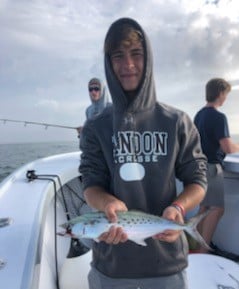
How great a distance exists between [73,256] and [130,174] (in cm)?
168

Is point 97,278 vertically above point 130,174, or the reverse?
point 130,174

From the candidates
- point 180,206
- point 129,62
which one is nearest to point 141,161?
point 180,206

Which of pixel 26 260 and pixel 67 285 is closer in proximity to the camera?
pixel 26 260

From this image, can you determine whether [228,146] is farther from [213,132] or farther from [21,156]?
[21,156]

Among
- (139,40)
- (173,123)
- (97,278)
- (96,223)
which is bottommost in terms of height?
(97,278)

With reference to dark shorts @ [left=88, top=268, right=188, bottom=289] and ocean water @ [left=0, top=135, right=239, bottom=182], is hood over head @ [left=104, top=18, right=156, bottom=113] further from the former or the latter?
ocean water @ [left=0, top=135, right=239, bottom=182]

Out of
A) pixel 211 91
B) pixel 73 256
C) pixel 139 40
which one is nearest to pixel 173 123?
pixel 139 40

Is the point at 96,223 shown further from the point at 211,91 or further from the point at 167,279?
the point at 211,91

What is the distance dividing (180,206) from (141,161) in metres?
0.28

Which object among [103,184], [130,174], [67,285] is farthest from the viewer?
[67,285]

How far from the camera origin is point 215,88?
4035 millimetres

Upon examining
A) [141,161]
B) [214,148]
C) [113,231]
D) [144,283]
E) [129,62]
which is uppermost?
[129,62]

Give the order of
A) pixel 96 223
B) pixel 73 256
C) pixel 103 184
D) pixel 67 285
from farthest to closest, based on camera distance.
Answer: pixel 73 256 → pixel 67 285 → pixel 103 184 → pixel 96 223

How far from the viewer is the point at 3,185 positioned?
3160 millimetres
